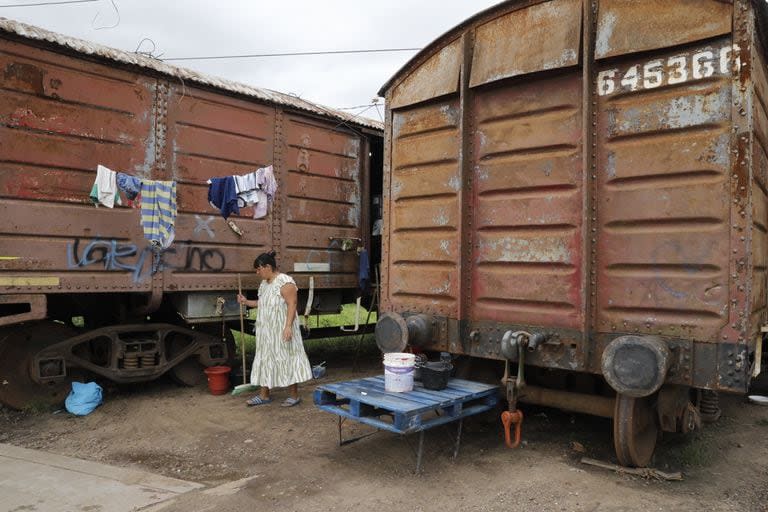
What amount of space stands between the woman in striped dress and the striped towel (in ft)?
3.56

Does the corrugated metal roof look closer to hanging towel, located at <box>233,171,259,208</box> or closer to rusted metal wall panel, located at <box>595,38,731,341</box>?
hanging towel, located at <box>233,171,259,208</box>

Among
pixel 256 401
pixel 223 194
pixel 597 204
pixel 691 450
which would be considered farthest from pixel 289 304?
pixel 691 450

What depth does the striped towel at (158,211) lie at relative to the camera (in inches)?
237

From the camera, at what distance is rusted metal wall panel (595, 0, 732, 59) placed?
3.65m

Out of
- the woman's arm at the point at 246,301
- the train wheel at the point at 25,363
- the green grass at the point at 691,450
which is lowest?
the green grass at the point at 691,450

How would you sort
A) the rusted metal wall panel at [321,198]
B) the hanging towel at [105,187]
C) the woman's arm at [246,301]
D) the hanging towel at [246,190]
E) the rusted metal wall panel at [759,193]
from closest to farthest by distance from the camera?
1. the rusted metal wall panel at [759,193]
2. the hanging towel at [105,187]
3. the woman's arm at [246,301]
4. the hanging towel at [246,190]
5. the rusted metal wall panel at [321,198]

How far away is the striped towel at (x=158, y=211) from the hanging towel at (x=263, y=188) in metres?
1.00

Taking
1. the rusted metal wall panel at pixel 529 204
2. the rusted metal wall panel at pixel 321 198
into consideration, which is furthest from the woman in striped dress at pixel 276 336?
the rusted metal wall panel at pixel 529 204

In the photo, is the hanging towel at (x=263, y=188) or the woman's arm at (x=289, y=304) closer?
the woman's arm at (x=289, y=304)

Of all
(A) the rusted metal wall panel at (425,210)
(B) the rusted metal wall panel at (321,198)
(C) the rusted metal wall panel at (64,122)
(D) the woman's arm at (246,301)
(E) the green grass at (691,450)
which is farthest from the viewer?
(B) the rusted metal wall panel at (321,198)

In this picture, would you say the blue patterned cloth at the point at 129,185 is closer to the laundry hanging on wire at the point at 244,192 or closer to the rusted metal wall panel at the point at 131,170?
the rusted metal wall panel at the point at 131,170

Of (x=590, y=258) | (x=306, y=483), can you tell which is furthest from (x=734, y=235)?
(x=306, y=483)

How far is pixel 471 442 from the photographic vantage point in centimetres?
477

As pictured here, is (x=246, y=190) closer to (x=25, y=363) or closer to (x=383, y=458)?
(x=25, y=363)
